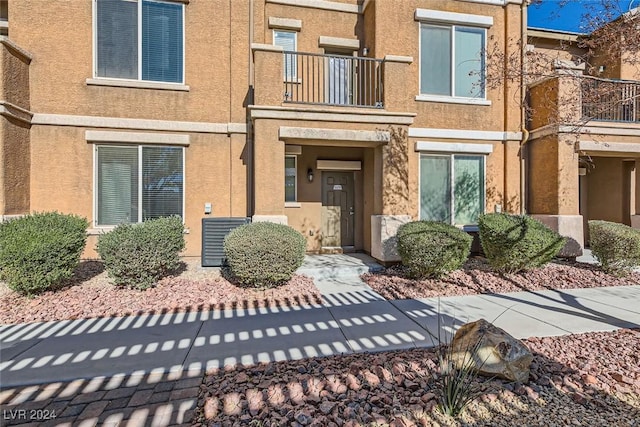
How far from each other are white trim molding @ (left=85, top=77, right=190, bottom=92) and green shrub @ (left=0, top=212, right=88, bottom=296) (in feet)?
12.4

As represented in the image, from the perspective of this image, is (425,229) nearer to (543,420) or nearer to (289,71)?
(543,420)

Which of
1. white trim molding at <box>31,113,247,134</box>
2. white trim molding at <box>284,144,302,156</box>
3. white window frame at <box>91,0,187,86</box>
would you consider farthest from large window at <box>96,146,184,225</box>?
white trim molding at <box>284,144,302,156</box>

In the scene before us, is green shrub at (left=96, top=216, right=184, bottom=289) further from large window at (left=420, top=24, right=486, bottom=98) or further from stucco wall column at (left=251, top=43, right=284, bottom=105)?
large window at (left=420, top=24, right=486, bottom=98)

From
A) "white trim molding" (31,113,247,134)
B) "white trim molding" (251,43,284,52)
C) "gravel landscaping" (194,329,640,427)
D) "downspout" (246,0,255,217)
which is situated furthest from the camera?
"downspout" (246,0,255,217)

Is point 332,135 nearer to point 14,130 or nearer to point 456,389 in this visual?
point 456,389

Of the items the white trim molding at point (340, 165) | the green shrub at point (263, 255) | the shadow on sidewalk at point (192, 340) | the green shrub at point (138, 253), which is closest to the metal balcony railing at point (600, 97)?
the shadow on sidewalk at point (192, 340)

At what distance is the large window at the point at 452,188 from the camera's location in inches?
353

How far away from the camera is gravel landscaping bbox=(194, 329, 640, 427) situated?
2580 millimetres

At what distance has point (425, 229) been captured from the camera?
21.5 feet

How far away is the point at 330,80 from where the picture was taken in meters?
9.19

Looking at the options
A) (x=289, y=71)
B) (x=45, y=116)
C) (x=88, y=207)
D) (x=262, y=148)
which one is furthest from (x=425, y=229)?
(x=45, y=116)

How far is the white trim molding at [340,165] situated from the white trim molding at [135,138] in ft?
12.1

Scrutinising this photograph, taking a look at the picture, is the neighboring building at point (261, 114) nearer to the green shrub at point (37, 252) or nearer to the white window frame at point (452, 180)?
the white window frame at point (452, 180)

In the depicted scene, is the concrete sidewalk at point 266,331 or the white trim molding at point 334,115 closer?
the concrete sidewalk at point 266,331
